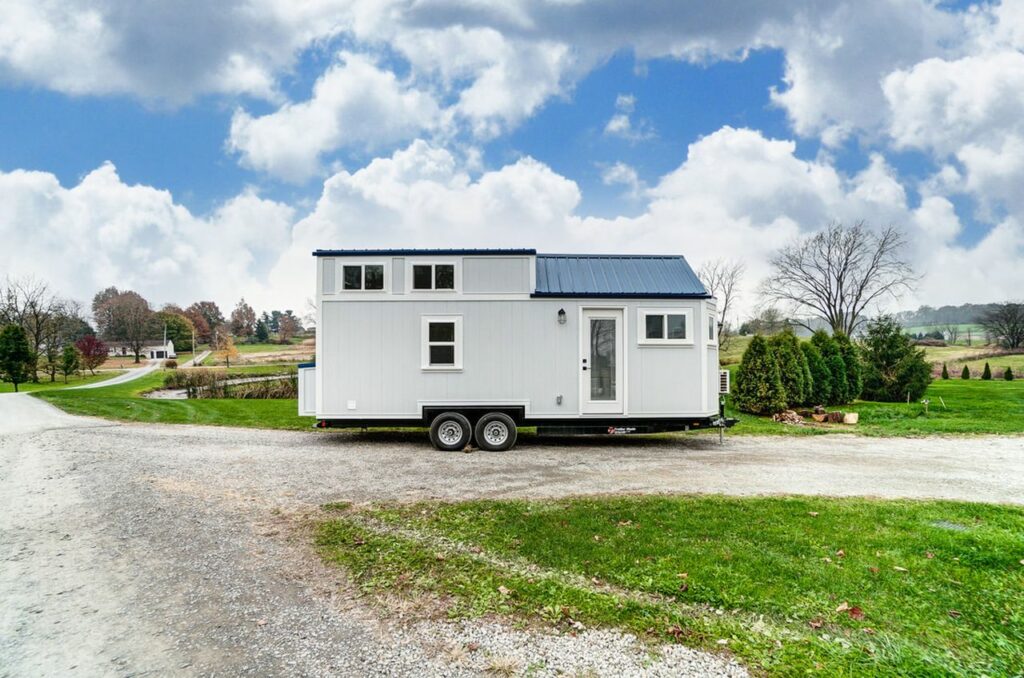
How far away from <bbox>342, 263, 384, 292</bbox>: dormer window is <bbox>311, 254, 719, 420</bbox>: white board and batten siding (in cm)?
9

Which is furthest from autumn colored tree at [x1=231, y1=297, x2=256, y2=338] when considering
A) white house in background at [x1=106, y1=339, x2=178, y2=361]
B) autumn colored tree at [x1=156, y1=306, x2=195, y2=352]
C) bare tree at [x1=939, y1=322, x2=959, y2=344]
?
bare tree at [x1=939, y1=322, x2=959, y2=344]

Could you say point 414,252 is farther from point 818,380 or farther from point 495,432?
point 818,380

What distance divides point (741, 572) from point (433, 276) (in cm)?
713

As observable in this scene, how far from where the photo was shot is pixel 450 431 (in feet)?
30.2

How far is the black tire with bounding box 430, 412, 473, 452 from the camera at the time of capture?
9.11 m

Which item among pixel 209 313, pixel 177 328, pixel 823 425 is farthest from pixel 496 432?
pixel 209 313

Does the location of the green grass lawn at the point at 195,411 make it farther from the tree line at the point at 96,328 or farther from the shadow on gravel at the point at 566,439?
the tree line at the point at 96,328

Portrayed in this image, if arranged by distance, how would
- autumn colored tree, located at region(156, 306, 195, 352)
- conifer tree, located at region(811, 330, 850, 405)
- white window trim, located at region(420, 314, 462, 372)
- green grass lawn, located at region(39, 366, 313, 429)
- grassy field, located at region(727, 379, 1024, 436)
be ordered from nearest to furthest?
white window trim, located at region(420, 314, 462, 372) → grassy field, located at region(727, 379, 1024, 436) → green grass lawn, located at region(39, 366, 313, 429) → conifer tree, located at region(811, 330, 850, 405) → autumn colored tree, located at region(156, 306, 195, 352)

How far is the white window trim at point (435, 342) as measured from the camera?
926cm

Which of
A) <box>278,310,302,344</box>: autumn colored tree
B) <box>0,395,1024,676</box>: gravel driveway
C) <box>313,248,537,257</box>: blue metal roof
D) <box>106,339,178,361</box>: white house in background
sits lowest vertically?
<box>0,395,1024,676</box>: gravel driveway

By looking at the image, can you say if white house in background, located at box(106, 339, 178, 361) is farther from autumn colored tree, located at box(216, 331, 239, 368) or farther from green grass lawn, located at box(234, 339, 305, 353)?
green grass lawn, located at box(234, 339, 305, 353)

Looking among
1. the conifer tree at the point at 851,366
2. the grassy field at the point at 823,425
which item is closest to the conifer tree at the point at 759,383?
the grassy field at the point at 823,425

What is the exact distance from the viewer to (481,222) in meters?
14.7

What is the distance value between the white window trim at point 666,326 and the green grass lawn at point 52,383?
3376 cm
